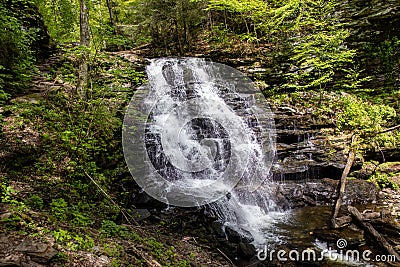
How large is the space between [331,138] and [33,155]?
9271mm

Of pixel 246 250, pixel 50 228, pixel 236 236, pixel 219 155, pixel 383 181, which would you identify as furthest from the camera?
pixel 219 155

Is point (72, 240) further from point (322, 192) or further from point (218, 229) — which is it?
point (322, 192)

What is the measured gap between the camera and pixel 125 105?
8.33 m

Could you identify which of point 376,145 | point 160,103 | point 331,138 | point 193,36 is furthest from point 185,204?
point 193,36

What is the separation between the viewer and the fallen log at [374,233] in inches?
194

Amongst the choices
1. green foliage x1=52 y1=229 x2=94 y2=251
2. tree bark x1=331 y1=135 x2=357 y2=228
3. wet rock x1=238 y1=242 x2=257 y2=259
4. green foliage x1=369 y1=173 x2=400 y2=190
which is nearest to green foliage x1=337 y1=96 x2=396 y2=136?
tree bark x1=331 y1=135 x2=357 y2=228

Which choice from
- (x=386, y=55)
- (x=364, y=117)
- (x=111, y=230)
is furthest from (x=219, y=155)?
(x=386, y=55)

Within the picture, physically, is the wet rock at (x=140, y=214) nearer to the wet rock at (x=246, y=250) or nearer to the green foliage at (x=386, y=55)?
the wet rock at (x=246, y=250)

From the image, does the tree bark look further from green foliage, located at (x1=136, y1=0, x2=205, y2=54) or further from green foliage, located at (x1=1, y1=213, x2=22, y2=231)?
green foliage, located at (x1=136, y1=0, x2=205, y2=54)

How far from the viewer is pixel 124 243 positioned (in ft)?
13.5

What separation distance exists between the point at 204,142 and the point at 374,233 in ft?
17.7

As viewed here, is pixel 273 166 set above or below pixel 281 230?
above

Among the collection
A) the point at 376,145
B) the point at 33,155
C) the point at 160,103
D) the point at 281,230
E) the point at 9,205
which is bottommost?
the point at 281,230

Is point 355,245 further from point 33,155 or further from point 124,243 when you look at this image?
point 33,155
